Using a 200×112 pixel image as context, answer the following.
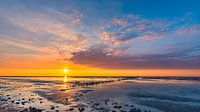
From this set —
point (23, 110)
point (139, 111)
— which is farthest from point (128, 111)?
point (23, 110)

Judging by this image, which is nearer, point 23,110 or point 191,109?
point 23,110

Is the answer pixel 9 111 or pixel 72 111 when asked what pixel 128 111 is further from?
pixel 9 111

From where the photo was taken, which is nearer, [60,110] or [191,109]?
[60,110]

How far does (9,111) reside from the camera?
2969 centimetres

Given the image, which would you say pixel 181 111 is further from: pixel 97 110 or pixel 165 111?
pixel 97 110

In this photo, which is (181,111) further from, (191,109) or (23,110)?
(23,110)

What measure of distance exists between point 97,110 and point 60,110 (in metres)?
5.12

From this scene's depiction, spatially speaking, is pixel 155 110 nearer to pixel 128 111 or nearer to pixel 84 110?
pixel 128 111

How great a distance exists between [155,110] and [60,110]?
13.5 m

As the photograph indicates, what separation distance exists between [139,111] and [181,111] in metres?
6.46

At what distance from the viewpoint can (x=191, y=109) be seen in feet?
108

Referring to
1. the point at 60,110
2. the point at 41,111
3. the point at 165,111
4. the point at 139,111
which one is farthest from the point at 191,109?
the point at 41,111

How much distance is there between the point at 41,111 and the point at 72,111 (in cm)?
408

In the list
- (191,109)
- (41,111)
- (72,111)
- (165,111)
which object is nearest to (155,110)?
(165,111)
